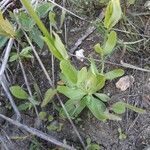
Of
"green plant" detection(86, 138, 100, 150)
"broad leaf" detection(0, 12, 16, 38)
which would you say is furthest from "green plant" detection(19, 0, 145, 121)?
"broad leaf" detection(0, 12, 16, 38)

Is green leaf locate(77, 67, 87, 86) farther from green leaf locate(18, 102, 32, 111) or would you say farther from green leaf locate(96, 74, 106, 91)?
green leaf locate(18, 102, 32, 111)

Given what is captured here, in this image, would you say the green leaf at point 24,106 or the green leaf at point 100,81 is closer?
the green leaf at point 100,81

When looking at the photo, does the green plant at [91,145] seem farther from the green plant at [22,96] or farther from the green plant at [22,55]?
the green plant at [22,55]

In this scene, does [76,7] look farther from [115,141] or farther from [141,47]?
[115,141]

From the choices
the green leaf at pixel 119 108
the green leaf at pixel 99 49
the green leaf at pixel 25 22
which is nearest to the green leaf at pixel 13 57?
the green leaf at pixel 25 22

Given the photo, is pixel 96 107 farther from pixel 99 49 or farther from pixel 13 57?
pixel 13 57

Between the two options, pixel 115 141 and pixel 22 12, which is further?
pixel 22 12

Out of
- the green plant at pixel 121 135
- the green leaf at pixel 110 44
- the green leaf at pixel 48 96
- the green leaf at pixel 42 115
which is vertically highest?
the green leaf at pixel 110 44

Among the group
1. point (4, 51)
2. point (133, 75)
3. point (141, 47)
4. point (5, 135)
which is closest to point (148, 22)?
point (141, 47)

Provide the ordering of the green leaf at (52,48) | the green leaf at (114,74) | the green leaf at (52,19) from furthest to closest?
1. the green leaf at (52,19)
2. the green leaf at (114,74)
3. the green leaf at (52,48)
